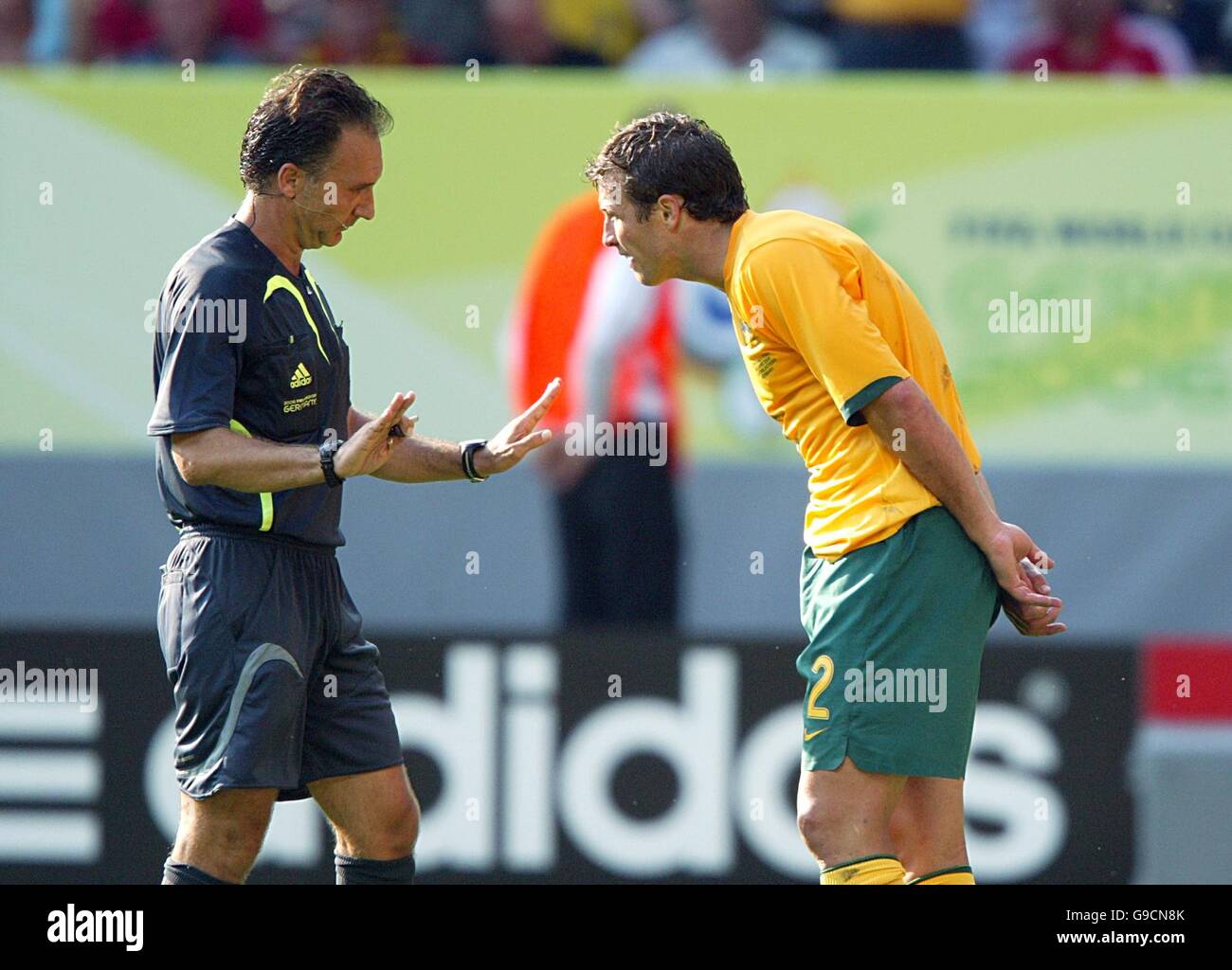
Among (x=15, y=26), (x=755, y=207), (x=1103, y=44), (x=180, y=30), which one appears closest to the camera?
(x=755, y=207)

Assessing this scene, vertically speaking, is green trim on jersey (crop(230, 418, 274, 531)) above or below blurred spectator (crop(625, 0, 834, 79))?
below

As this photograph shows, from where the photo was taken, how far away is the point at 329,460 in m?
3.71

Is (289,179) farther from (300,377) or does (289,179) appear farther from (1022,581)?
(1022,581)

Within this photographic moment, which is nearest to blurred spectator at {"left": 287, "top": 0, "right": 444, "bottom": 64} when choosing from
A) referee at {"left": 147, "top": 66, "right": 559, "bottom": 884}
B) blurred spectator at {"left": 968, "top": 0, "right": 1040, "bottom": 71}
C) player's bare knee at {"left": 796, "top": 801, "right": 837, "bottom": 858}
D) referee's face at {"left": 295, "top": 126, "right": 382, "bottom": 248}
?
blurred spectator at {"left": 968, "top": 0, "right": 1040, "bottom": 71}

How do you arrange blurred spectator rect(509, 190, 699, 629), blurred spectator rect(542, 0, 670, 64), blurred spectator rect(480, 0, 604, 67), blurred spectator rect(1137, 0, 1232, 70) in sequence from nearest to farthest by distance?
blurred spectator rect(509, 190, 699, 629) → blurred spectator rect(1137, 0, 1232, 70) → blurred spectator rect(480, 0, 604, 67) → blurred spectator rect(542, 0, 670, 64)

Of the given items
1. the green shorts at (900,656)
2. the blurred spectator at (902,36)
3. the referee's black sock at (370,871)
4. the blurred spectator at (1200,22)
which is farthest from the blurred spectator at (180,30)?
the green shorts at (900,656)

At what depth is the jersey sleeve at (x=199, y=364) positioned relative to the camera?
3.69 meters

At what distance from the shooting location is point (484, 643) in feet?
22.2

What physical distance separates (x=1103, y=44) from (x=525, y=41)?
8.41 ft

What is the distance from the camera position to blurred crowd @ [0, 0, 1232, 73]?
25.2ft

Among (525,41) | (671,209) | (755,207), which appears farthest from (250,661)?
(525,41)

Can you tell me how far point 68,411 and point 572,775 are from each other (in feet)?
7.69

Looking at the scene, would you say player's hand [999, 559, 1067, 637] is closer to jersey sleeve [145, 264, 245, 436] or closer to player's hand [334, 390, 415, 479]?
Answer: player's hand [334, 390, 415, 479]

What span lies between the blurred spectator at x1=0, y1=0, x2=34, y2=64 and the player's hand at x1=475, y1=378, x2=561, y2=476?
4.89 m
